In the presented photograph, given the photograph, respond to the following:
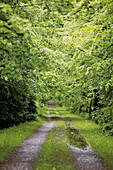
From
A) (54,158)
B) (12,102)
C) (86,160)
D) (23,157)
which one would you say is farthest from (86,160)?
(12,102)

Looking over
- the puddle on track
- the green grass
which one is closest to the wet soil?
the puddle on track

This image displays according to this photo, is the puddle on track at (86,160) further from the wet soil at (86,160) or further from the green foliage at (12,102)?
the green foliage at (12,102)

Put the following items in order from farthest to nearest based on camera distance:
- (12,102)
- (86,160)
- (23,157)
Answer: (12,102)
(23,157)
(86,160)

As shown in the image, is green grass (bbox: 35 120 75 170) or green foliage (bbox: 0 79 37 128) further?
green foliage (bbox: 0 79 37 128)

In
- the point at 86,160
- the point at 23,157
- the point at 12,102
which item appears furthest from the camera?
the point at 12,102

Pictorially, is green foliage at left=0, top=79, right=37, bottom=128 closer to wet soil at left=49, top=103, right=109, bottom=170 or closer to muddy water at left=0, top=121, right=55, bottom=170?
muddy water at left=0, top=121, right=55, bottom=170

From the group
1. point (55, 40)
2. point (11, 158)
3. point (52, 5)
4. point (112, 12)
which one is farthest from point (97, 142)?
point (52, 5)

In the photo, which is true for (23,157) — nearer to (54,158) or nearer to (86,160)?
(54,158)

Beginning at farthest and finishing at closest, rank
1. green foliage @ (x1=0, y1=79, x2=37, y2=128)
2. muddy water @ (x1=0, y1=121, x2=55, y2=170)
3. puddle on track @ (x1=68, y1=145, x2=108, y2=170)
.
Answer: green foliage @ (x1=0, y1=79, x2=37, y2=128) → puddle on track @ (x1=68, y1=145, x2=108, y2=170) → muddy water @ (x1=0, y1=121, x2=55, y2=170)

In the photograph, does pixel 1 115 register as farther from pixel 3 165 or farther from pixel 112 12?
pixel 112 12

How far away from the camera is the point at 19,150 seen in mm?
10062

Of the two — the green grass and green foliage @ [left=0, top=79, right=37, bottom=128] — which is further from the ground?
green foliage @ [left=0, top=79, right=37, bottom=128]

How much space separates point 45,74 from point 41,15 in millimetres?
3306

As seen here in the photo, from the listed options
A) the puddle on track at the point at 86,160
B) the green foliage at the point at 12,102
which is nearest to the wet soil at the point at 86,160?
the puddle on track at the point at 86,160
